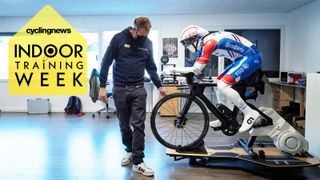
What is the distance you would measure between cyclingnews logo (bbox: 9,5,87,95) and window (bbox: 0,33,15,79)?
0.13 metres

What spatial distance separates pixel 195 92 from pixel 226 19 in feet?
14.6

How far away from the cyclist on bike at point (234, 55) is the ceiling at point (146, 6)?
288 centimetres

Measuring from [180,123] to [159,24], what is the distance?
14.6 feet

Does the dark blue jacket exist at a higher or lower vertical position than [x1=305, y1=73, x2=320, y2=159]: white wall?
higher

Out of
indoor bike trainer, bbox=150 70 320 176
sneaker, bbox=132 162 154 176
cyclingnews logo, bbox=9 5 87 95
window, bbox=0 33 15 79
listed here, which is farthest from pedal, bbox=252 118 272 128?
window, bbox=0 33 15 79

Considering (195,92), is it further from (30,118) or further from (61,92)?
(61,92)

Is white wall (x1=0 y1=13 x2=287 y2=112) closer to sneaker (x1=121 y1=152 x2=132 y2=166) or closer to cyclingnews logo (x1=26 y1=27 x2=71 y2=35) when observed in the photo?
cyclingnews logo (x1=26 y1=27 x2=71 y2=35)

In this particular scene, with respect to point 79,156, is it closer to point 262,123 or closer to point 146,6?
point 262,123

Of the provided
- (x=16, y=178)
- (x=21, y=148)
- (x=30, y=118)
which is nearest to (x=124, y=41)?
(x=16, y=178)

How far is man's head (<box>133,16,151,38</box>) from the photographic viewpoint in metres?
2.69

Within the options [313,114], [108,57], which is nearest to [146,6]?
[108,57]

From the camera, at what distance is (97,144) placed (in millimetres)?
4082

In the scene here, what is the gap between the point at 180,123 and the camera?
320cm

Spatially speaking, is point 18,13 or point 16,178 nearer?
point 16,178
